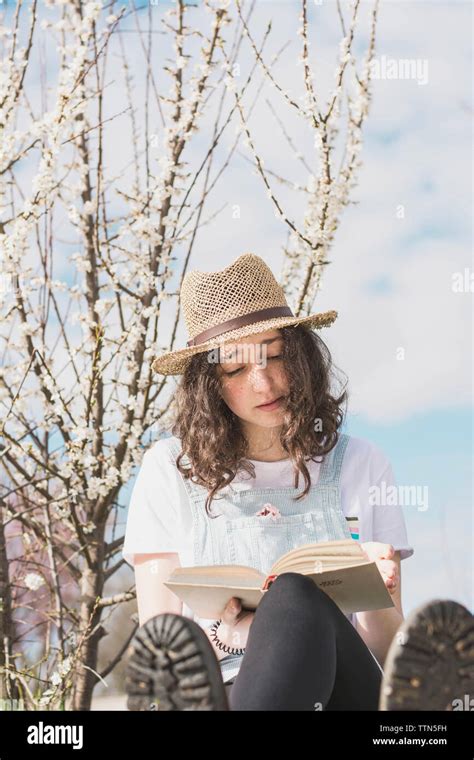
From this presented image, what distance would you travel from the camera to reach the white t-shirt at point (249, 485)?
1.92 meters

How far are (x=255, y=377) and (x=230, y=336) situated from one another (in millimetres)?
116

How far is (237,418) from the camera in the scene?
210cm

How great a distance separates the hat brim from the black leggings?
67cm

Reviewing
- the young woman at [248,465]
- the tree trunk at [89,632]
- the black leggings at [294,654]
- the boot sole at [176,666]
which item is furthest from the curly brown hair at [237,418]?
the tree trunk at [89,632]

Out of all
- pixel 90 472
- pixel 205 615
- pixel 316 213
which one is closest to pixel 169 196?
pixel 316 213

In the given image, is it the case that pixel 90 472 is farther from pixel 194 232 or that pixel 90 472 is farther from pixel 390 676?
pixel 390 676

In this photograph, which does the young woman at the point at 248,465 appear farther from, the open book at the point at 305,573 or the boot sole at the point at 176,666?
the boot sole at the point at 176,666

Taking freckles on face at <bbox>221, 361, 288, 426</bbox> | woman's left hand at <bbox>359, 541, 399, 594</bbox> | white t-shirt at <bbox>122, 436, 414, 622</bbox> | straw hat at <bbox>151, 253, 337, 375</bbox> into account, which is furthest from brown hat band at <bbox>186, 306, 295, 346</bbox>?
woman's left hand at <bbox>359, 541, 399, 594</bbox>

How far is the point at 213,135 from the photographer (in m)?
3.04

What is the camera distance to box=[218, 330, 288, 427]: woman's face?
76.6 inches

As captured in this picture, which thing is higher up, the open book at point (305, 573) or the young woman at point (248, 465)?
the young woman at point (248, 465)

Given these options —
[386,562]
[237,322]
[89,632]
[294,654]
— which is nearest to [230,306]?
[237,322]

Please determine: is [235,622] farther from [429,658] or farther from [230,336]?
[230,336]

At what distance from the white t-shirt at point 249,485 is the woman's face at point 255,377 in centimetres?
12
